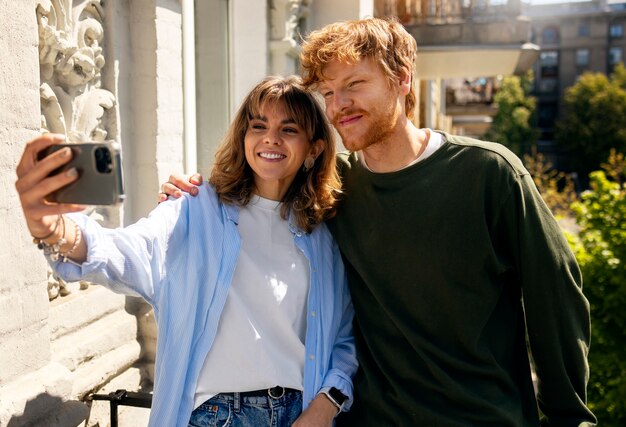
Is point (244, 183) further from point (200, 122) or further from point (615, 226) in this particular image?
point (615, 226)

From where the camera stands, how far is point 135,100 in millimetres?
3180

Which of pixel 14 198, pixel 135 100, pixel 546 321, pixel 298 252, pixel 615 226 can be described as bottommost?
pixel 615 226

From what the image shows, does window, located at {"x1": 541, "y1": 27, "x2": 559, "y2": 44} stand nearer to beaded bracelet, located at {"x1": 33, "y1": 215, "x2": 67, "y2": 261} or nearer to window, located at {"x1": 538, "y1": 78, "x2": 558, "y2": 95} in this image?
window, located at {"x1": 538, "y1": 78, "x2": 558, "y2": 95}

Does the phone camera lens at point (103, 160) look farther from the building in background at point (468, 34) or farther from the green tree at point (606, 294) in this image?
the building in background at point (468, 34)

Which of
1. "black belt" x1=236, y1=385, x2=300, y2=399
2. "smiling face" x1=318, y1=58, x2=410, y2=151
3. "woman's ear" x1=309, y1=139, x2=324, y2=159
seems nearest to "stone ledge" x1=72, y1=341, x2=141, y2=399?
"black belt" x1=236, y1=385, x2=300, y2=399

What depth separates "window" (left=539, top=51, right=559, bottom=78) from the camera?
63.6 meters

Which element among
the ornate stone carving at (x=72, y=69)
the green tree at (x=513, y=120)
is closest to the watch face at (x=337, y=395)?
the ornate stone carving at (x=72, y=69)

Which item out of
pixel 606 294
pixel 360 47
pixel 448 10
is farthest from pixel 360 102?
pixel 448 10

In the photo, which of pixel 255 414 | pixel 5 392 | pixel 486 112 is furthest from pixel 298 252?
pixel 486 112

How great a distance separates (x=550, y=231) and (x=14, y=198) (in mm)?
1685

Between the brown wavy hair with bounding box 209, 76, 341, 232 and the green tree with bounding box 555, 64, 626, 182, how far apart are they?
1936 inches

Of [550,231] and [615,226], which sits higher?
[550,231]

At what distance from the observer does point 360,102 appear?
2.20 meters

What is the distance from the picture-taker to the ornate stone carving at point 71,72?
8.16 feet
